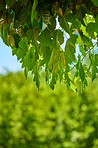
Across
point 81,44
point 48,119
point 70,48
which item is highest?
point 48,119

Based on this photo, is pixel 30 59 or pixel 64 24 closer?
pixel 64 24

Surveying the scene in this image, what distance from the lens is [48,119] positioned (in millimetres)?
6027

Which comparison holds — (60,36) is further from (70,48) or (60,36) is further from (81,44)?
(81,44)

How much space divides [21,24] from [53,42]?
18 cm

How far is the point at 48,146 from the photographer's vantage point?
5980 mm

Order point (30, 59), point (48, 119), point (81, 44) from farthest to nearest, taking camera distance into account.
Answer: point (48, 119), point (81, 44), point (30, 59)

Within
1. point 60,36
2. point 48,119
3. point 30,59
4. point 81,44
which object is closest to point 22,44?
point 30,59

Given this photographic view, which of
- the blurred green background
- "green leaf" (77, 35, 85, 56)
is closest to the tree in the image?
"green leaf" (77, 35, 85, 56)

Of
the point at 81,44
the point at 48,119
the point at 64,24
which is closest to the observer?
the point at 64,24

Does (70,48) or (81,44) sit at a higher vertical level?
(81,44)

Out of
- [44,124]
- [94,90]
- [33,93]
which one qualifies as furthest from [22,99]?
[94,90]

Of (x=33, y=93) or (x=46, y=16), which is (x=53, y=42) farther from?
(x=33, y=93)

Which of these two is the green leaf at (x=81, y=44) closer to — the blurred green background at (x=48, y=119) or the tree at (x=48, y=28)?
the tree at (x=48, y=28)

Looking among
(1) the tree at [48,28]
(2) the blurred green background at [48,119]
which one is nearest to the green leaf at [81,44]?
(1) the tree at [48,28]
